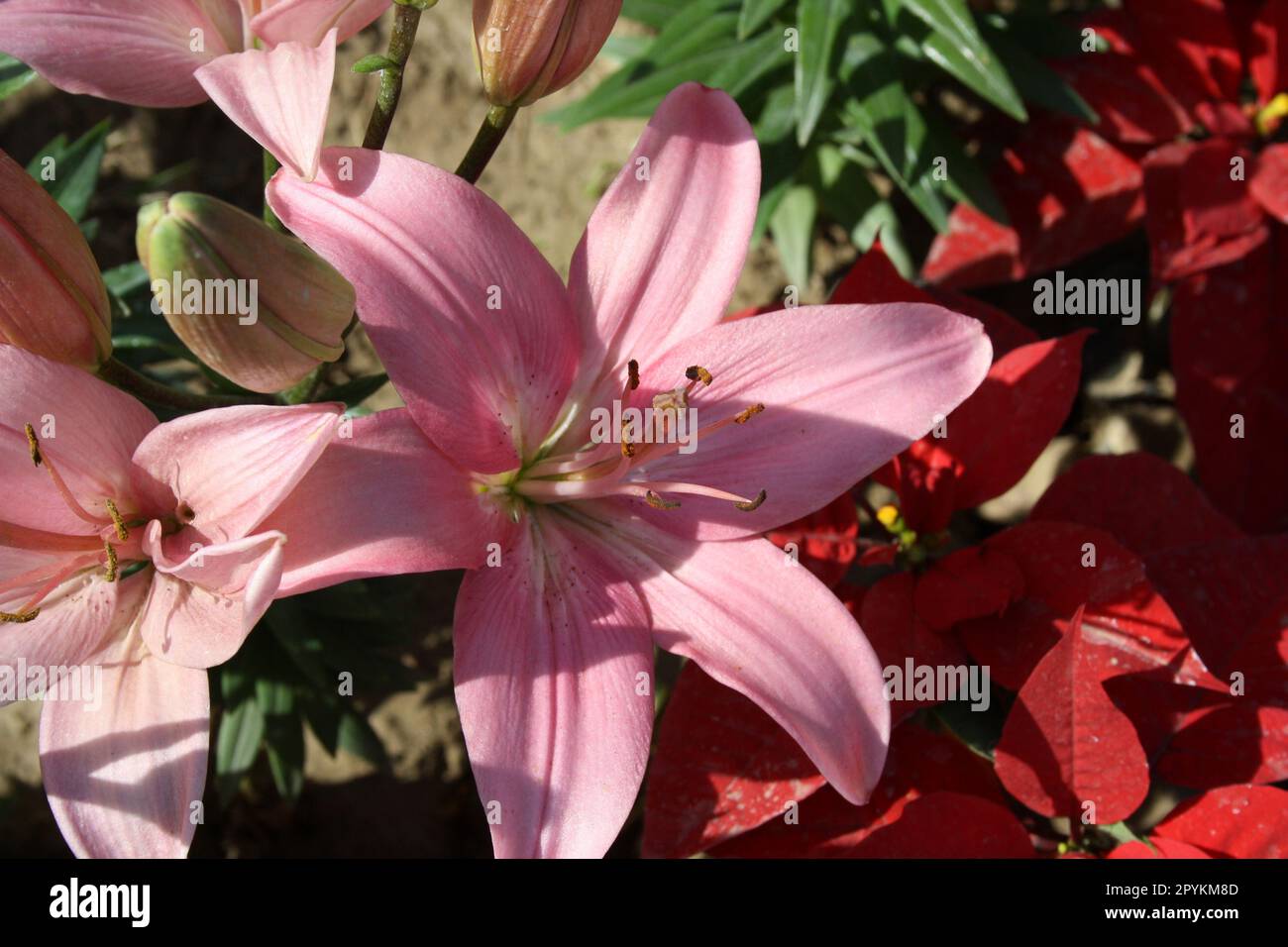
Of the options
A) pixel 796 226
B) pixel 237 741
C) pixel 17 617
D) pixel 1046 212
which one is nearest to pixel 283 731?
pixel 237 741

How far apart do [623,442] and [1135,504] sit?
2.79ft

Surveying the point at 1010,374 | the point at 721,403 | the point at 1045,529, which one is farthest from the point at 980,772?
the point at 721,403

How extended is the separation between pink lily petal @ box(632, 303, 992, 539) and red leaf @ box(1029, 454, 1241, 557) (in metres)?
0.48

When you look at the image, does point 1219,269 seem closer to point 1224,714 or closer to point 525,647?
point 1224,714

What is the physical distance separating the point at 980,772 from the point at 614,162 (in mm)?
1592

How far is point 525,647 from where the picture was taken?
3.71ft

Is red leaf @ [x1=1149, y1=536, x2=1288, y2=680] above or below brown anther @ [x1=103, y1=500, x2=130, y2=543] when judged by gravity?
below

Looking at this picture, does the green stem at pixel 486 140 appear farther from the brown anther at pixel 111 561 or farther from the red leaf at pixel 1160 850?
the red leaf at pixel 1160 850

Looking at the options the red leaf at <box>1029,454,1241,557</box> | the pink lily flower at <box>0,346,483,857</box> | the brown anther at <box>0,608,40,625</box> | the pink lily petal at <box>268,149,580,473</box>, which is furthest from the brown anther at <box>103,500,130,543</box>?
the red leaf at <box>1029,454,1241,557</box>

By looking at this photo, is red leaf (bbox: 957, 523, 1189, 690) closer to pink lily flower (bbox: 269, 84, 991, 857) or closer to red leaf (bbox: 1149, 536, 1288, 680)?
red leaf (bbox: 1149, 536, 1288, 680)

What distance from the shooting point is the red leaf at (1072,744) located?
1.25 meters

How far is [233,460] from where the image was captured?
0.99 meters

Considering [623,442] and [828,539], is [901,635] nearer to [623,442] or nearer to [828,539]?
[828,539]

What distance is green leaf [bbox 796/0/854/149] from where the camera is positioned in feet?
5.73
